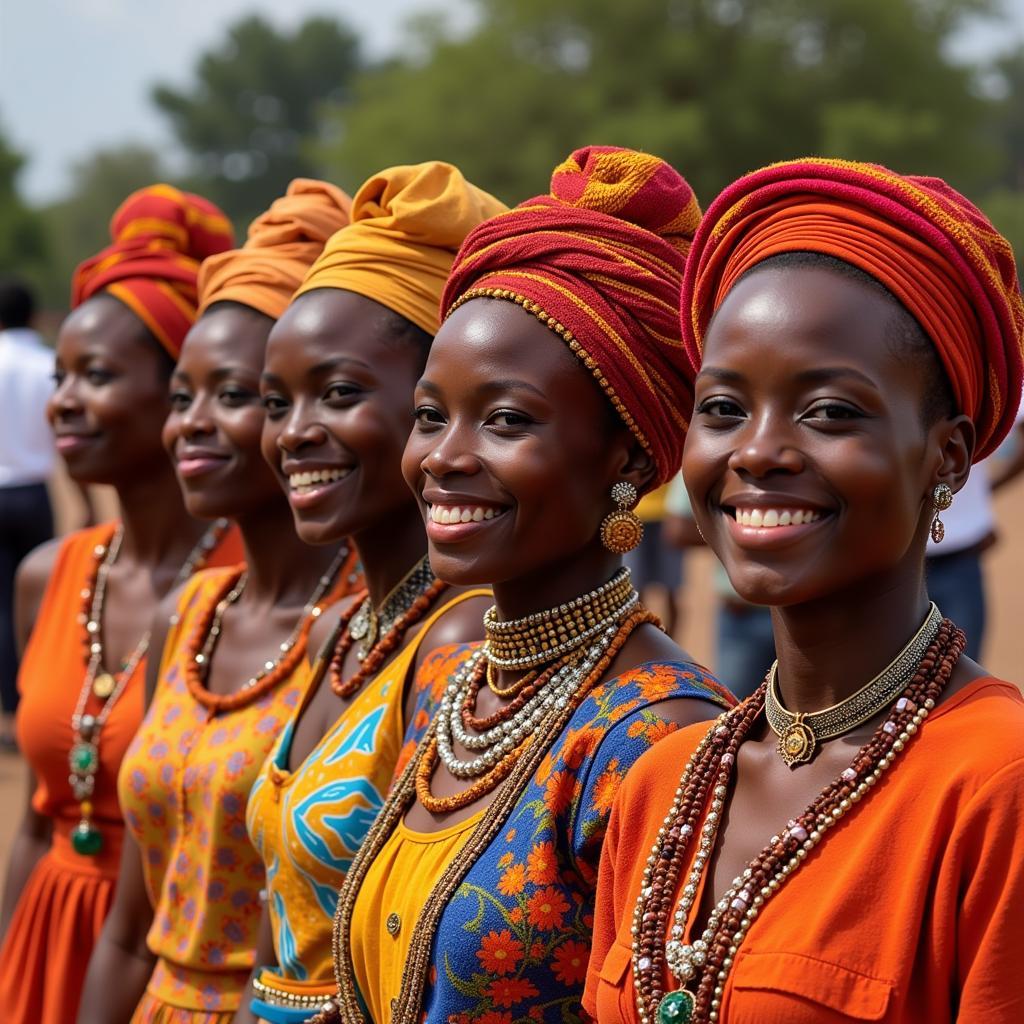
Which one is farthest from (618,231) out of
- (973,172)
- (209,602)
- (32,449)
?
(973,172)

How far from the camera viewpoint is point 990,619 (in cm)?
1302

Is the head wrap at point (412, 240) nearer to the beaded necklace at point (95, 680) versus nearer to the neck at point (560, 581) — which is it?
the neck at point (560, 581)

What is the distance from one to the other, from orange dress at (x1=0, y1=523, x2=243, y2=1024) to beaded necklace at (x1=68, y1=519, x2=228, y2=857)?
2cm

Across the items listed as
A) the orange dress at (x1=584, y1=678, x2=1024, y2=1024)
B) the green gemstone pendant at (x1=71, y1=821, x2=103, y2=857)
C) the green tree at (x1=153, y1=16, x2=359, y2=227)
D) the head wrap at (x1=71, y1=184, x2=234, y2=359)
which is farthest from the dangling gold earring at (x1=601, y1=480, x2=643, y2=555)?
the green tree at (x1=153, y1=16, x2=359, y2=227)

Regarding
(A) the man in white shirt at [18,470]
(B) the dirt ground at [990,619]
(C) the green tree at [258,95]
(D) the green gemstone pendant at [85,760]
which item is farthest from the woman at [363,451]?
(C) the green tree at [258,95]

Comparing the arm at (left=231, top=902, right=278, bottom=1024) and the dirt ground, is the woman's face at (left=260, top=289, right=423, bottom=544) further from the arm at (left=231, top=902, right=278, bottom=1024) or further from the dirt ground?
the dirt ground

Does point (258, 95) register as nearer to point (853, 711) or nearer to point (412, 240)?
point (412, 240)

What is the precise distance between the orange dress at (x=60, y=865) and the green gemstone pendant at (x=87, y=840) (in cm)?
2

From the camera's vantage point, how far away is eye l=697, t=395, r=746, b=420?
223 centimetres

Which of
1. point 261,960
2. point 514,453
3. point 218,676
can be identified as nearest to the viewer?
point 514,453

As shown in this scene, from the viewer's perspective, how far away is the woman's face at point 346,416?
3.45 metres

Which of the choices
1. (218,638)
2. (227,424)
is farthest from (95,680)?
(227,424)

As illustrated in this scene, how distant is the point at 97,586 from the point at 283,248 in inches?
52.7

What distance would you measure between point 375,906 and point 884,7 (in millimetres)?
38618
